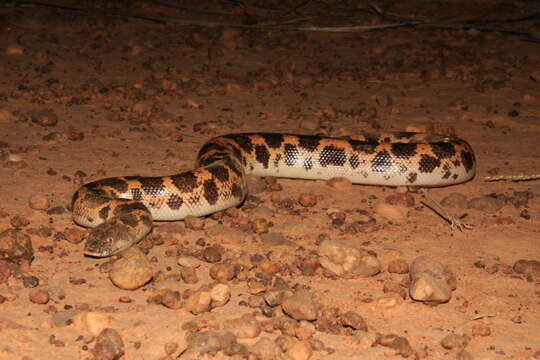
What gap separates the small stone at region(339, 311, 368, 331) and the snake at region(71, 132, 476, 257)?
223cm

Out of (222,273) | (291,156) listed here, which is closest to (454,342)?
(222,273)

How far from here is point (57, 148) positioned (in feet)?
28.5

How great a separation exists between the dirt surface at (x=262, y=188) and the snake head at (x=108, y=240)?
191mm

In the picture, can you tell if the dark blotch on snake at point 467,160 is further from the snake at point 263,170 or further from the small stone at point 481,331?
the small stone at point 481,331

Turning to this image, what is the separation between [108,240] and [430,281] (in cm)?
279

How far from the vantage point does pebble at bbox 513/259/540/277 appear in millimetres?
6102

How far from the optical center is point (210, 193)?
733 cm

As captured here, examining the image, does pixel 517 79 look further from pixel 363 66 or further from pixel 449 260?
pixel 449 260

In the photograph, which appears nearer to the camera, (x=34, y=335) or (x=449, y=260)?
(x=34, y=335)

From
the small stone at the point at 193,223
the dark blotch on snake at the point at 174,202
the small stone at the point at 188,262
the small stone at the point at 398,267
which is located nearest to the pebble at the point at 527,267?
the small stone at the point at 398,267

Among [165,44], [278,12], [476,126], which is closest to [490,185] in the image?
[476,126]

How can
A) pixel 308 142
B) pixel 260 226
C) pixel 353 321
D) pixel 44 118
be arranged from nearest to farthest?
1. pixel 353 321
2. pixel 260 226
3. pixel 308 142
4. pixel 44 118

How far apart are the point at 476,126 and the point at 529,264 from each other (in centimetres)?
422

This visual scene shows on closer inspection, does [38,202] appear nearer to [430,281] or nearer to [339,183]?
[339,183]
